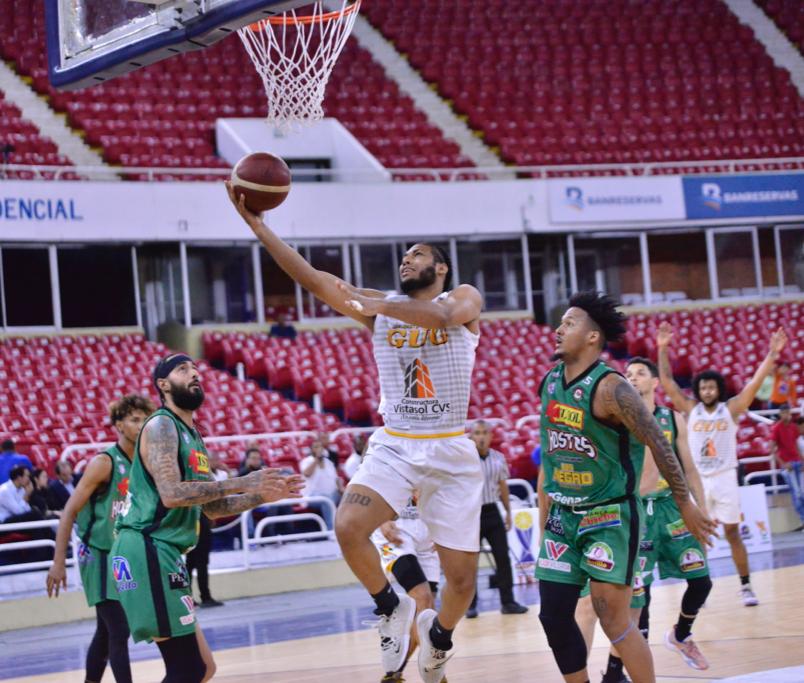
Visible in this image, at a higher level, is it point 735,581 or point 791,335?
point 791,335

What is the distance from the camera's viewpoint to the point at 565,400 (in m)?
6.72

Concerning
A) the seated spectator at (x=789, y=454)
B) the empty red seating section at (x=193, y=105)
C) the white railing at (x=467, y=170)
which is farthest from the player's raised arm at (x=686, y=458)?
the empty red seating section at (x=193, y=105)

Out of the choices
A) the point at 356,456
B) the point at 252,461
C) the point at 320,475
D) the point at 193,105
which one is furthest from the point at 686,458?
the point at 193,105

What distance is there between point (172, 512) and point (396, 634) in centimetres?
149

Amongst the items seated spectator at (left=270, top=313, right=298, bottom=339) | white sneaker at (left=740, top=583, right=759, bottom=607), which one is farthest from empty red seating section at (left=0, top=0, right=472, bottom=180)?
white sneaker at (left=740, top=583, right=759, bottom=607)

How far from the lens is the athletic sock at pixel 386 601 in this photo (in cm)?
709

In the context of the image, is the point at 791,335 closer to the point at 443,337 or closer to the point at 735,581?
the point at 735,581


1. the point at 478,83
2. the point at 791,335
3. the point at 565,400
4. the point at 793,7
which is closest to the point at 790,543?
the point at 791,335

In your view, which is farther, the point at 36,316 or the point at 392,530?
the point at 36,316

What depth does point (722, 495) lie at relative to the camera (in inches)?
498

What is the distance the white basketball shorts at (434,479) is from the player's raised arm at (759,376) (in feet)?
11.8

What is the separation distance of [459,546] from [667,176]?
787 inches

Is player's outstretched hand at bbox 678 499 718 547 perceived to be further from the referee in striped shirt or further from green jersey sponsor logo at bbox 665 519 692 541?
the referee in striped shirt

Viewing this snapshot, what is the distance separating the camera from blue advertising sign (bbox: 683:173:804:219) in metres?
26.4
